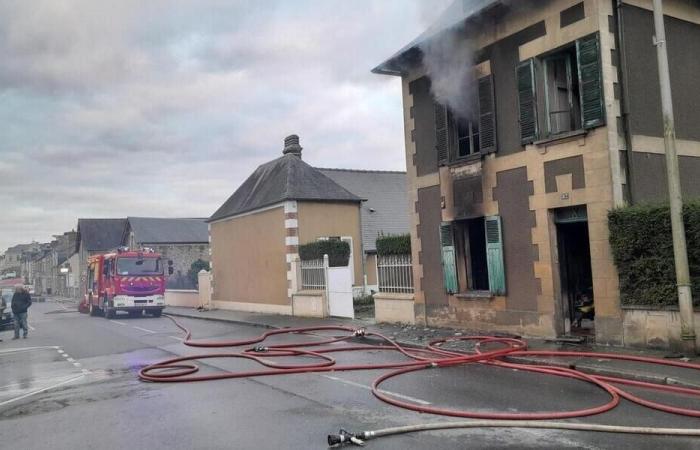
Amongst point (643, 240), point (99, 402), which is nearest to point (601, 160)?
point (643, 240)

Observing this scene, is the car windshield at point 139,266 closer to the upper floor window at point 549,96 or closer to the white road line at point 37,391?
the white road line at point 37,391

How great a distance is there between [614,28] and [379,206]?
17024 mm

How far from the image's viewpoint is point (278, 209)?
70.7 ft

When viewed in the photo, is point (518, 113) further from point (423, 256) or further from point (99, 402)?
point (99, 402)

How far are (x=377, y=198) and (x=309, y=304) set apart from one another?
9.70 m

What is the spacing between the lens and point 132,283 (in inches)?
984

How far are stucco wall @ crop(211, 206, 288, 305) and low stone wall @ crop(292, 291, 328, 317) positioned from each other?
953mm

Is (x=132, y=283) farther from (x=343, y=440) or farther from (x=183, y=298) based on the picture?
(x=343, y=440)

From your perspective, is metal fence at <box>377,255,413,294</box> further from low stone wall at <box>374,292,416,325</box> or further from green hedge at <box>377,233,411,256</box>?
low stone wall at <box>374,292,416,325</box>

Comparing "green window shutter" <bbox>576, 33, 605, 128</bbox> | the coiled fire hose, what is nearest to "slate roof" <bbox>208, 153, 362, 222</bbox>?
the coiled fire hose

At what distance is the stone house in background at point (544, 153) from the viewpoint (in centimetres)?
1031

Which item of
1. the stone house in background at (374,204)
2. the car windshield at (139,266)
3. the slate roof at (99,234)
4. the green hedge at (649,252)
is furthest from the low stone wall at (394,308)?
the slate roof at (99,234)

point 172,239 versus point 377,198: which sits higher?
point 172,239

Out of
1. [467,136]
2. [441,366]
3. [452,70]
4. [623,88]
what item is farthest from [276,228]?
[623,88]
